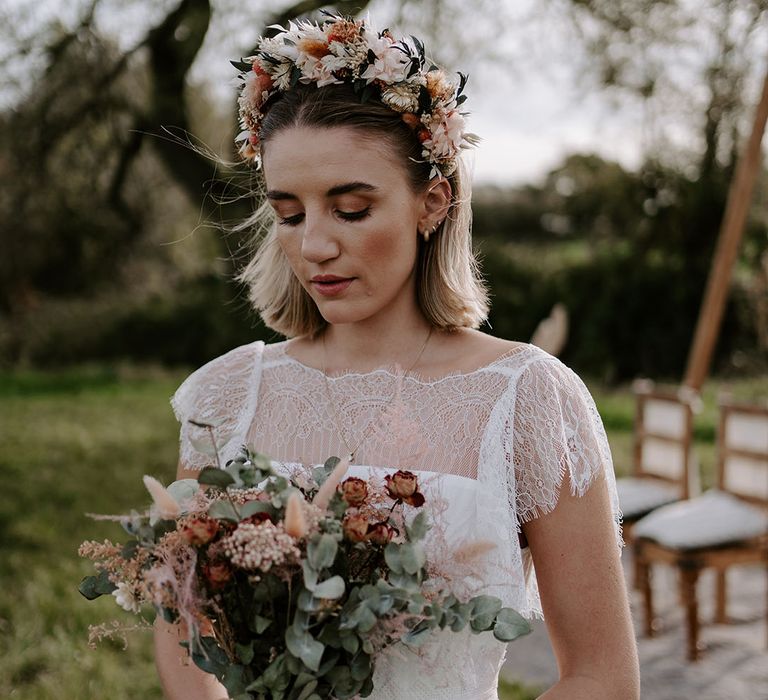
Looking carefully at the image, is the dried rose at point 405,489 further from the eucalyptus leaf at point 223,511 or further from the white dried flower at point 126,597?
the white dried flower at point 126,597

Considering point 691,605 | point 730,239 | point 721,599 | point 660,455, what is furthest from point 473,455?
point 660,455

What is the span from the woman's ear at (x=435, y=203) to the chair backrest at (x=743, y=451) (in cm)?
351

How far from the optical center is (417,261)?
6.78 ft

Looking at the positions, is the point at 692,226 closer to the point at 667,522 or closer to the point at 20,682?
the point at 667,522

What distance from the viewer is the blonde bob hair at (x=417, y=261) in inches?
71.2

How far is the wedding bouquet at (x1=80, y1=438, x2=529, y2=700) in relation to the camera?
3.99 ft

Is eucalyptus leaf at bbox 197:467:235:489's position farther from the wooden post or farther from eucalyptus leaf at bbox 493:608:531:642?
the wooden post

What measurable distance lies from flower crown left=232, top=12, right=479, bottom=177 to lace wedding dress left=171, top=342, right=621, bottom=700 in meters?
0.47

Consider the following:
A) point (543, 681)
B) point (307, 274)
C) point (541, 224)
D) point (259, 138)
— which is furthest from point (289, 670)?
point (541, 224)

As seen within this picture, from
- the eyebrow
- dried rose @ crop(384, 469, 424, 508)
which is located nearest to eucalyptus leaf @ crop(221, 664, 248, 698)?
dried rose @ crop(384, 469, 424, 508)

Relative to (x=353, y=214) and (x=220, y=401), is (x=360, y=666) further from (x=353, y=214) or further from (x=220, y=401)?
(x=220, y=401)

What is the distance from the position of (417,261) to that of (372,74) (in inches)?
17.2

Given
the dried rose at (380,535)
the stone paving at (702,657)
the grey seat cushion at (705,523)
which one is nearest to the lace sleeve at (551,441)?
the dried rose at (380,535)

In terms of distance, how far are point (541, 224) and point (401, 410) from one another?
13.0 m
